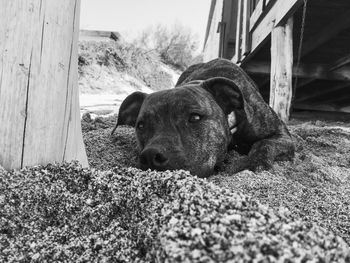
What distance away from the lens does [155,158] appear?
2.09 meters

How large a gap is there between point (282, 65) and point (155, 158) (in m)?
3.45

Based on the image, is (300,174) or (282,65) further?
(282,65)

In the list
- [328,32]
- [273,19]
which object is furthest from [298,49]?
[273,19]

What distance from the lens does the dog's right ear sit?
10.2 ft

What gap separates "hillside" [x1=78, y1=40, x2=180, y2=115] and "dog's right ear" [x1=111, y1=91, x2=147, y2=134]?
781 cm

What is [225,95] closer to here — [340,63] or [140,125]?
[140,125]

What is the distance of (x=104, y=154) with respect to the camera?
2.80 m

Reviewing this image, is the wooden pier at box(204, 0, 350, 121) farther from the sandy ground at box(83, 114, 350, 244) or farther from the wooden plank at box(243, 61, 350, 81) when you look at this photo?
the sandy ground at box(83, 114, 350, 244)

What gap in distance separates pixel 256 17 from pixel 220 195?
577cm

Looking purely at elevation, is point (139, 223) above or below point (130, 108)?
below

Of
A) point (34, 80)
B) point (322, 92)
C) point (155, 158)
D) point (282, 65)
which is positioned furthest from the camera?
point (322, 92)

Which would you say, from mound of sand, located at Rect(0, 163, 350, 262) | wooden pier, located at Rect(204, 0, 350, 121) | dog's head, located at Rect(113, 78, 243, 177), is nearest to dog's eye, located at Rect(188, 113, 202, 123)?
dog's head, located at Rect(113, 78, 243, 177)

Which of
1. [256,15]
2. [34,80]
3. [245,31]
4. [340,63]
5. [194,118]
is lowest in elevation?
[194,118]

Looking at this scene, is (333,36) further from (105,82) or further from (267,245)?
(105,82)
